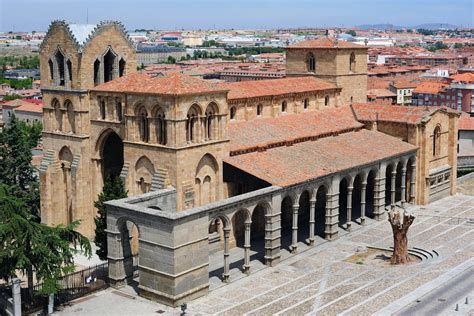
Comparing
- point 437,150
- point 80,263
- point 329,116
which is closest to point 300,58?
point 329,116

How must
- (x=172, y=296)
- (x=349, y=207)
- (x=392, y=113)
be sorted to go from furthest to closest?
(x=392, y=113) < (x=349, y=207) < (x=172, y=296)

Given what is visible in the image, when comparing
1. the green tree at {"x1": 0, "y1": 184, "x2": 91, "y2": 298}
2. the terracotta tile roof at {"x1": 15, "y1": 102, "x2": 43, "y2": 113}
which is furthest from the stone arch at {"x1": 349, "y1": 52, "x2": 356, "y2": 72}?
the terracotta tile roof at {"x1": 15, "y1": 102, "x2": 43, "y2": 113}

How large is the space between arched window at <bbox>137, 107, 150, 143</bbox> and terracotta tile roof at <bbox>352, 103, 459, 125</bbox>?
27345mm

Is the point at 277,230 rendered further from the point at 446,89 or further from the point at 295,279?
the point at 446,89

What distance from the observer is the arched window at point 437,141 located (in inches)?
2827

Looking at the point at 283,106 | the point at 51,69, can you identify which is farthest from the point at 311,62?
the point at 51,69

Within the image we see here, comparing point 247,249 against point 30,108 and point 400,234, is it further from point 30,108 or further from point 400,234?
point 30,108

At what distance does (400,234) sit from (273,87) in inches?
789

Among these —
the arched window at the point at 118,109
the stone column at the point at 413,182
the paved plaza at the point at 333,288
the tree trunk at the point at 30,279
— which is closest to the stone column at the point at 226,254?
the paved plaza at the point at 333,288

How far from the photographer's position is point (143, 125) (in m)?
52.2

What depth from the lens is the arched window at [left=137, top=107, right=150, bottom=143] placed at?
170 feet

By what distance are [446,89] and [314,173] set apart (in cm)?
9730

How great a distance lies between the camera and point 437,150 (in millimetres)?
72312

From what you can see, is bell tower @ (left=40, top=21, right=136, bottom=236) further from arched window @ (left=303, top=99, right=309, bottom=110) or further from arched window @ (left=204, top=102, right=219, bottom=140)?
arched window @ (left=303, top=99, right=309, bottom=110)
